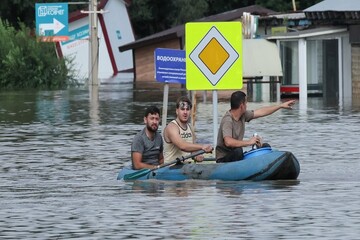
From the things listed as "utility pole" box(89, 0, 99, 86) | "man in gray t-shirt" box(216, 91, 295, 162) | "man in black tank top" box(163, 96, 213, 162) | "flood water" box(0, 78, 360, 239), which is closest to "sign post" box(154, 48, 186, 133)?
"flood water" box(0, 78, 360, 239)

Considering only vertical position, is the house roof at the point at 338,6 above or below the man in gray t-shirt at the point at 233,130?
above

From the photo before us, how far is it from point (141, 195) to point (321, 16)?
30.8 m

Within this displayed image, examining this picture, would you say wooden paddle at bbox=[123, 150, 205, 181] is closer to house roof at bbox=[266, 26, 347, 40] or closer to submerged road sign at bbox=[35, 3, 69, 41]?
house roof at bbox=[266, 26, 347, 40]

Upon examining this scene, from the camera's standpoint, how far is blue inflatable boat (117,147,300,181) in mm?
19672

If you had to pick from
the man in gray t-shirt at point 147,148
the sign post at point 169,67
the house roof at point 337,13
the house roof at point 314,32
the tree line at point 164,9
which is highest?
the tree line at point 164,9

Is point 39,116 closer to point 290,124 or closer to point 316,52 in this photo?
point 290,124

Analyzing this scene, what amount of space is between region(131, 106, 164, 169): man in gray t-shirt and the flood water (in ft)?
1.22

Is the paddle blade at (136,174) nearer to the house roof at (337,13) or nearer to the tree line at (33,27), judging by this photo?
the house roof at (337,13)

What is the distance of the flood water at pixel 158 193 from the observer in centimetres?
1486

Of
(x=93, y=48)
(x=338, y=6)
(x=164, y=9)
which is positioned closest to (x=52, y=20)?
(x=93, y=48)

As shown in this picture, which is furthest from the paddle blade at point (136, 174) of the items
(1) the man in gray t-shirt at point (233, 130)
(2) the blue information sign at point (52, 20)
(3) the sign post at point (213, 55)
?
(2) the blue information sign at point (52, 20)

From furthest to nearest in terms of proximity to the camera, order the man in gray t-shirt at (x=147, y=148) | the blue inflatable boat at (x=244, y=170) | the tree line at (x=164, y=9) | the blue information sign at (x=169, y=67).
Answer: the tree line at (x=164, y=9), the blue information sign at (x=169, y=67), the man in gray t-shirt at (x=147, y=148), the blue inflatable boat at (x=244, y=170)

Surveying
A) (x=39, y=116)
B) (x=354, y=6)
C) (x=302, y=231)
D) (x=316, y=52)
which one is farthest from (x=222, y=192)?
(x=316, y=52)

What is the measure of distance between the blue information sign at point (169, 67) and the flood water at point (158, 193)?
5.13 ft
